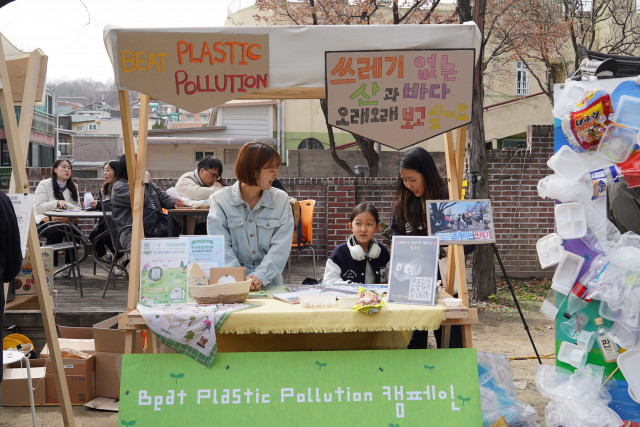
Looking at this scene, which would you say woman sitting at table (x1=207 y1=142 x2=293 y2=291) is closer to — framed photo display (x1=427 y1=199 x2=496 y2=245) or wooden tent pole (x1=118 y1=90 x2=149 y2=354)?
wooden tent pole (x1=118 y1=90 x2=149 y2=354)

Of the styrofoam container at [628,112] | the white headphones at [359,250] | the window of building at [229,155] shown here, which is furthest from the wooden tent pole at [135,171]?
the window of building at [229,155]

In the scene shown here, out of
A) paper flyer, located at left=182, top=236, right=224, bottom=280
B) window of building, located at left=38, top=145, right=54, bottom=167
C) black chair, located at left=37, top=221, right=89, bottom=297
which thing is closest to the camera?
paper flyer, located at left=182, top=236, right=224, bottom=280

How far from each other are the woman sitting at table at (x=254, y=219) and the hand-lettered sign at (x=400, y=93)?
0.60m

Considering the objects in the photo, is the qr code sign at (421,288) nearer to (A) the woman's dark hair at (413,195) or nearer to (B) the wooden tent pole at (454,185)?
(B) the wooden tent pole at (454,185)

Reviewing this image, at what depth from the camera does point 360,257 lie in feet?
12.8

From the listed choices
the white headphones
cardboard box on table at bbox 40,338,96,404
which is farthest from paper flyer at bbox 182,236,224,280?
cardboard box on table at bbox 40,338,96,404

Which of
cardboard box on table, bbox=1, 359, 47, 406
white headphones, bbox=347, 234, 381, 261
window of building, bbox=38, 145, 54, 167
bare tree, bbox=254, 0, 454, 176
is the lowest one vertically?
cardboard box on table, bbox=1, 359, 47, 406

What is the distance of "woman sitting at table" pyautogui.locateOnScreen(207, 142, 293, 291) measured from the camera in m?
3.54

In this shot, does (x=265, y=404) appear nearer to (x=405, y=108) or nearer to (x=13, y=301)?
(x=405, y=108)

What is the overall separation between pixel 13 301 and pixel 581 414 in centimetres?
425

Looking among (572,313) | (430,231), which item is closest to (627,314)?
(572,313)

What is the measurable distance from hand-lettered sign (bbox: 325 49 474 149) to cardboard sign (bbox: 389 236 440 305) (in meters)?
0.52

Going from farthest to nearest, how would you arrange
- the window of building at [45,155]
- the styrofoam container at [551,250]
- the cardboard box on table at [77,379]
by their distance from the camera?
the window of building at [45,155]
the cardboard box on table at [77,379]
the styrofoam container at [551,250]

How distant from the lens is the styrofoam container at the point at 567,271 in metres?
3.55
